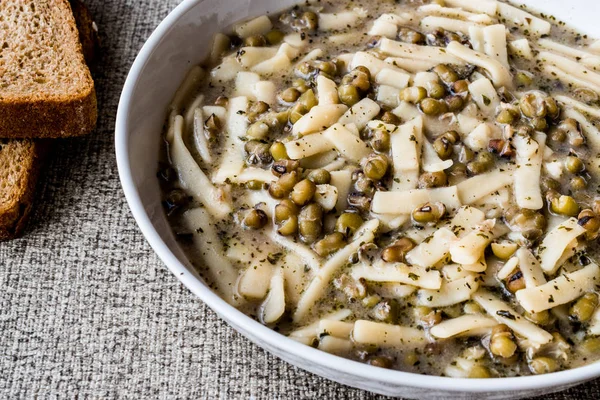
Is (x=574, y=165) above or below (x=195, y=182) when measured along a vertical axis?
above

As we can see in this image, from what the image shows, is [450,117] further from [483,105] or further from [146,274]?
[146,274]

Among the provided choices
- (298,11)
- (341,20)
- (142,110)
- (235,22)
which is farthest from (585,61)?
(142,110)

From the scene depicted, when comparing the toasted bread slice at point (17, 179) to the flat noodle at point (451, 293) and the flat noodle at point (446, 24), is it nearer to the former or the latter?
the flat noodle at point (451, 293)

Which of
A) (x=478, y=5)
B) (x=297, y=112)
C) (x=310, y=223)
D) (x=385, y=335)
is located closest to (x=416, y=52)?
(x=478, y=5)

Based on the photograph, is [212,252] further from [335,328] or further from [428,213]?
[428,213]

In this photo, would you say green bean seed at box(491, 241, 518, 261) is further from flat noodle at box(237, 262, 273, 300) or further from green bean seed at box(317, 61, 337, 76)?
green bean seed at box(317, 61, 337, 76)

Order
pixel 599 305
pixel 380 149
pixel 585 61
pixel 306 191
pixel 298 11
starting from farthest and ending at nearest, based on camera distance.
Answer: pixel 298 11, pixel 585 61, pixel 380 149, pixel 306 191, pixel 599 305
